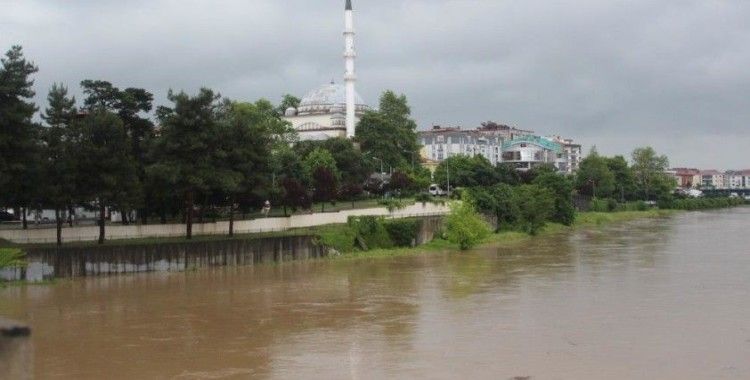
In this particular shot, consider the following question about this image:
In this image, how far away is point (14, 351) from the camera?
2725 millimetres

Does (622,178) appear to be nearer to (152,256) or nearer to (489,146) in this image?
(489,146)

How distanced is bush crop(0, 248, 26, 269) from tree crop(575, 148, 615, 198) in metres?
89.6

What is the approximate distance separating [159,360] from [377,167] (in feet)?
206

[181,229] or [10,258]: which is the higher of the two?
[181,229]

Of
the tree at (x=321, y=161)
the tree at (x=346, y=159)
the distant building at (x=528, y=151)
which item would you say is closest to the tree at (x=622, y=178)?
the distant building at (x=528, y=151)

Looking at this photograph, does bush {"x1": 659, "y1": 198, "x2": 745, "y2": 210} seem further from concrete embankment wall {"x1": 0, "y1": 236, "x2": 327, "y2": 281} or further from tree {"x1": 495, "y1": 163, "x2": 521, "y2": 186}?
concrete embankment wall {"x1": 0, "y1": 236, "x2": 327, "y2": 281}

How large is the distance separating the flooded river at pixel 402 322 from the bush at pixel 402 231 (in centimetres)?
929

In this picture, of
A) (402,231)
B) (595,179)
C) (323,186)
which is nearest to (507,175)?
(595,179)

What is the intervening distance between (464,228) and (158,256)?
2100 cm

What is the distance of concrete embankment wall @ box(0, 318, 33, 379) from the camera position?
106 inches

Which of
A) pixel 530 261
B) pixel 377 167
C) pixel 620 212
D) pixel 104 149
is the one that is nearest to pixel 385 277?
pixel 530 261

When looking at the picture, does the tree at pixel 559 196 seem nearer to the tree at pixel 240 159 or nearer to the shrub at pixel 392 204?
the shrub at pixel 392 204

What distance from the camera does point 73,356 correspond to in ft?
59.1

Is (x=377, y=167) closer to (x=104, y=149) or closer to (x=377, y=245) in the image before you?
(x=377, y=245)
